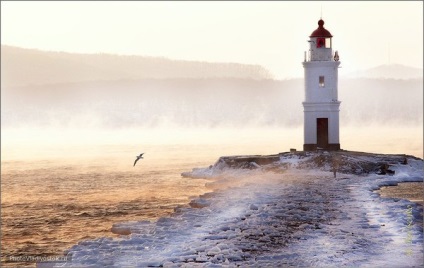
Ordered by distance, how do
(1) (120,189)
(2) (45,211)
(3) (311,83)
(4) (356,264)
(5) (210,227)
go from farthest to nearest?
(3) (311,83)
(1) (120,189)
(2) (45,211)
(5) (210,227)
(4) (356,264)

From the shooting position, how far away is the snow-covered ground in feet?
60.2

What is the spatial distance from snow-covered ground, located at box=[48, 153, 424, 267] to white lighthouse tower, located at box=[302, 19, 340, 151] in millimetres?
8369

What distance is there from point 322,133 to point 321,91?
263 centimetres

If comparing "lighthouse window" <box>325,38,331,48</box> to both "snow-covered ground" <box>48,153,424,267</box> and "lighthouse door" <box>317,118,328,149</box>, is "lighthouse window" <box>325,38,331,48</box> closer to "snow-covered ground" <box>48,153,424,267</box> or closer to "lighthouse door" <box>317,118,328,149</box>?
"lighthouse door" <box>317,118,328,149</box>

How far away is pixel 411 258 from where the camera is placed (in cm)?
1792

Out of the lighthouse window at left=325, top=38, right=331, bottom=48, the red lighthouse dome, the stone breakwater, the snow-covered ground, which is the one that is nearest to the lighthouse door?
the stone breakwater

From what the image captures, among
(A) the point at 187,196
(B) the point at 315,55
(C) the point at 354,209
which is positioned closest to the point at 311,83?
(B) the point at 315,55

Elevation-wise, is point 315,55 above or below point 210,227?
above

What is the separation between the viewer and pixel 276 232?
71.6 ft

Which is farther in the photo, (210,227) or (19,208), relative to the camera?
(19,208)

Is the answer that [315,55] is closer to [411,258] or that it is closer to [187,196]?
[187,196]

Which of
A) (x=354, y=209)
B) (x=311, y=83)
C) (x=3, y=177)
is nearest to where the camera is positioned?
(x=354, y=209)

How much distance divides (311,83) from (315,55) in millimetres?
1754

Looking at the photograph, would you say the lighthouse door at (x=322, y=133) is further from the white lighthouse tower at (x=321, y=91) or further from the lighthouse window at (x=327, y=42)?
the lighthouse window at (x=327, y=42)
